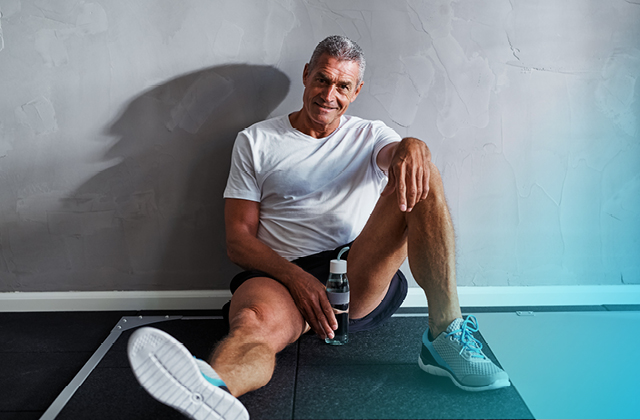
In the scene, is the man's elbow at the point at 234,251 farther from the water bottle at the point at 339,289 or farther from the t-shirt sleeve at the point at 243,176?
the water bottle at the point at 339,289

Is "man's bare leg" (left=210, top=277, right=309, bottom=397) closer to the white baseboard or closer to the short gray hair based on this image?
the white baseboard

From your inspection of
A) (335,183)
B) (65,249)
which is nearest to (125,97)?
(65,249)

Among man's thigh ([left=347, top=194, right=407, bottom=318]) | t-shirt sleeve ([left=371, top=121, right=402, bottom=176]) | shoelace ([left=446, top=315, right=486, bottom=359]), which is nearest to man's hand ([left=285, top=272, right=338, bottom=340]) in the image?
man's thigh ([left=347, top=194, right=407, bottom=318])

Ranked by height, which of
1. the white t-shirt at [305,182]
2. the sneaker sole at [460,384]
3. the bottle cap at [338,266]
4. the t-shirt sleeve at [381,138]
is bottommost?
the sneaker sole at [460,384]

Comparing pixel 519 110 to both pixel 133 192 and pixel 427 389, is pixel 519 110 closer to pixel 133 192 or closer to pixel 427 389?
pixel 427 389

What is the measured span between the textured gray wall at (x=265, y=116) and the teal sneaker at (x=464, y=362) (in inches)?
28.5

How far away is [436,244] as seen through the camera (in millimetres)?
1405

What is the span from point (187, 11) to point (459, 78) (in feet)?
3.42

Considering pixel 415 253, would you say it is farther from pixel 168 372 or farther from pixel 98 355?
pixel 98 355

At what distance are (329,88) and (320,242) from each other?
1.69 ft

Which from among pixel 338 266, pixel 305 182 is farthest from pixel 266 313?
pixel 305 182

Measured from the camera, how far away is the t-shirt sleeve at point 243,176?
1.69 metres

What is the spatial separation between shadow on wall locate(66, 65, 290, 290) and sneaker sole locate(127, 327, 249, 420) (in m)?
1.02

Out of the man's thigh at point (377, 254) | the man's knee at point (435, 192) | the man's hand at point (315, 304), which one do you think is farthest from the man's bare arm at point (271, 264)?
the man's knee at point (435, 192)
